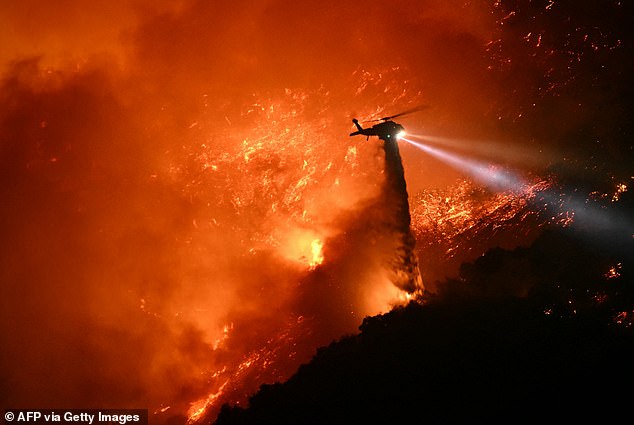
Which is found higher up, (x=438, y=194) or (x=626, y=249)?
(x=438, y=194)

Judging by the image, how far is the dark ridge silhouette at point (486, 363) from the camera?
36.4ft

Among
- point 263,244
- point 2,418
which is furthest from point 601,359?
point 2,418

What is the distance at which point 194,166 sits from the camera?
27.0 meters

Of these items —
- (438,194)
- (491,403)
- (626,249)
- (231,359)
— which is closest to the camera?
(491,403)

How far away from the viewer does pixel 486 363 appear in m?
12.0

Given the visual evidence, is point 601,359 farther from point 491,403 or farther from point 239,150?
point 239,150

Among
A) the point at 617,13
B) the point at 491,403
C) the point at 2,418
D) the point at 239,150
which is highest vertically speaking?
the point at 239,150

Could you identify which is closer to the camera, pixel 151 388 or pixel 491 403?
pixel 491 403

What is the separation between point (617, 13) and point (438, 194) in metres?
12.2

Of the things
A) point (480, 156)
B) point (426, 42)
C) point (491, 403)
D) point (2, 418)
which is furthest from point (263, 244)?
point (2, 418)

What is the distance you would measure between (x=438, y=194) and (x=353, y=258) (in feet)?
16.4

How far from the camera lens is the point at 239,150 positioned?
26.1m

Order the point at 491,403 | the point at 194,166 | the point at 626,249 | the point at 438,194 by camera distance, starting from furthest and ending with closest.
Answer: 1. the point at 194,166
2. the point at 438,194
3. the point at 626,249
4. the point at 491,403

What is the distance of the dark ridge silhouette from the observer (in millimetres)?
11102
